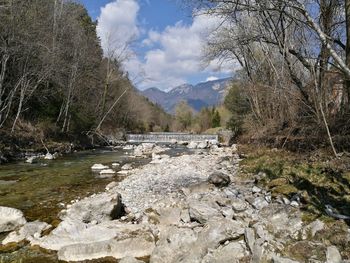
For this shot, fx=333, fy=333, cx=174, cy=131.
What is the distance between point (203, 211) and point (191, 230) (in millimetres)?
695

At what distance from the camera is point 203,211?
5.65m

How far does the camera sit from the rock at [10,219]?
20.1 feet

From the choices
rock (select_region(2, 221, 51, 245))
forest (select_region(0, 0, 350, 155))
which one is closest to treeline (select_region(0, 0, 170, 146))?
forest (select_region(0, 0, 350, 155))

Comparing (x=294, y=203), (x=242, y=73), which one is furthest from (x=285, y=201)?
(x=242, y=73)

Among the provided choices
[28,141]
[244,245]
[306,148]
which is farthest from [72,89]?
[244,245]

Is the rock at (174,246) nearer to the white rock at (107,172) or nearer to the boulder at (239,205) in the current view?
the boulder at (239,205)

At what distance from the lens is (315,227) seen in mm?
4441

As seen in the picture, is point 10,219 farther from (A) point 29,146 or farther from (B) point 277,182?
(A) point 29,146

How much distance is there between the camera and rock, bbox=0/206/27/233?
6138 millimetres

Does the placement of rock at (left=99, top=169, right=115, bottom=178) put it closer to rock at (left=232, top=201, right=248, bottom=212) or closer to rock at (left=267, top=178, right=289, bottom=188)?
rock at (left=267, top=178, right=289, bottom=188)

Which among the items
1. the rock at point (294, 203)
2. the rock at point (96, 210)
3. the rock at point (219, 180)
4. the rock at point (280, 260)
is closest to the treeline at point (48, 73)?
the rock at point (96, 210)

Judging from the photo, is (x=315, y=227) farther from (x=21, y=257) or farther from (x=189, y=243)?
(x=21, y=257)

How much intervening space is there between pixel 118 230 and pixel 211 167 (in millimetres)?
6642

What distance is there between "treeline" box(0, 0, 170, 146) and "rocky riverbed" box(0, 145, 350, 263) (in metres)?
13.8
